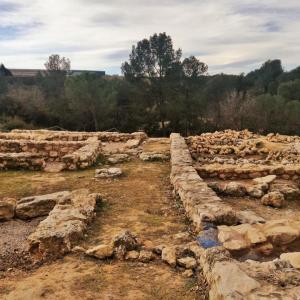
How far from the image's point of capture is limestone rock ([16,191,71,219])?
669 cm

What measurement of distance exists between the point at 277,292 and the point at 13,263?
329 cm

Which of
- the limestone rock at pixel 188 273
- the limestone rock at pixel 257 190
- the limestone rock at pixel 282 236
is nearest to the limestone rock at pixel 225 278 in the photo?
the limestone rock at pixel 188 273

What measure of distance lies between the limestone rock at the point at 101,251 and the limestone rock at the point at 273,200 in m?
3.85

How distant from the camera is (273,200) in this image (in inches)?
290

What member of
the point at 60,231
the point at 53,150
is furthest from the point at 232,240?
the point at 53,150

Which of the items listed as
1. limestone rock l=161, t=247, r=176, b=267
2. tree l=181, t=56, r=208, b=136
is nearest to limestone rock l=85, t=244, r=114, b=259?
limestone rock l=161, t=247, r=176, b=267

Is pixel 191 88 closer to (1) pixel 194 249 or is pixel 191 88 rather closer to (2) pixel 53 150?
(2) pixel 53 150

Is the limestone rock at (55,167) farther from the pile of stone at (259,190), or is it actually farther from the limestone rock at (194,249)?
the limestone rock at (194,249)

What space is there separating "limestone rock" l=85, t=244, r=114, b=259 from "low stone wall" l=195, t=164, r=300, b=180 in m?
4.96

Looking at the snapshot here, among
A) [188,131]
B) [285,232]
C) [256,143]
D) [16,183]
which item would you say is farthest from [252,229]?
[188,131]

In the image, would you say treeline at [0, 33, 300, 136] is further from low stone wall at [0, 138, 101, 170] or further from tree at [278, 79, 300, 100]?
low stone wall at [0, 138, 101, 170]

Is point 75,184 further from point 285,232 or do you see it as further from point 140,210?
point 285,232

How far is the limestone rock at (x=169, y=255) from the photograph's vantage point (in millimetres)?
4312

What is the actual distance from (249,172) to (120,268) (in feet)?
18.7
